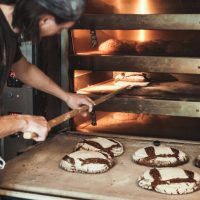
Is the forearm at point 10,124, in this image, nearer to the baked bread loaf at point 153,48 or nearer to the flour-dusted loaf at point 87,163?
the flour-dusted loaf at point 87,163

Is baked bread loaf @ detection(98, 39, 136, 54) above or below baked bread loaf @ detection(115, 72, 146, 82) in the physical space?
above

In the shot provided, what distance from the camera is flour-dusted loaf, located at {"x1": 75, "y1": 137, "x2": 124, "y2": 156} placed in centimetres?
268

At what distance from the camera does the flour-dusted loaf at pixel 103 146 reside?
2.68 metres

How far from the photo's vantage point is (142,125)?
327 centimetres

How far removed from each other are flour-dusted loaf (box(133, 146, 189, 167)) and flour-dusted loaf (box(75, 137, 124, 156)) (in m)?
0.14

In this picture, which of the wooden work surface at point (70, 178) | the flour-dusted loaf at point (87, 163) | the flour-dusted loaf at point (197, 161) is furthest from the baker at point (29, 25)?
the flour-dusted loaf at point (197, 161)

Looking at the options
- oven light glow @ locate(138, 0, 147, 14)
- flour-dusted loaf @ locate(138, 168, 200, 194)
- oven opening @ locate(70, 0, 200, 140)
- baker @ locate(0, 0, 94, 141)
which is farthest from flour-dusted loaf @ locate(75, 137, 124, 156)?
oven light glow @ locate(138, 0, 147, 14)

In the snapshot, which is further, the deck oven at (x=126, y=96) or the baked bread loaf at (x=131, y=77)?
the baked bread loaf at (x=131, y=77)

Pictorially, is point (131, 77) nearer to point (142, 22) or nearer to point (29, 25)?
point (142, 22)

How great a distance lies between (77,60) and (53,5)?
1262 mm

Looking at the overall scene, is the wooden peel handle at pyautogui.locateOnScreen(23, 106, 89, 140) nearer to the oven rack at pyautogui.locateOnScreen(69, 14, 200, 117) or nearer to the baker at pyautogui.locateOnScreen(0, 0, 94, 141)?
the baker at pyautogui.locateOnScreen(0, 0, 94, 141)

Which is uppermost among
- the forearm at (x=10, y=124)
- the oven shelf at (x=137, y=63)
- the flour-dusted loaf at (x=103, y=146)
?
the oven shelf at (x=137, y=63)

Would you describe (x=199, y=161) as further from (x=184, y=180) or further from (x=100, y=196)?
(x=100, y=196)

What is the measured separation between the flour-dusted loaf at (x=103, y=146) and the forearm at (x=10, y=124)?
32.5 inches
